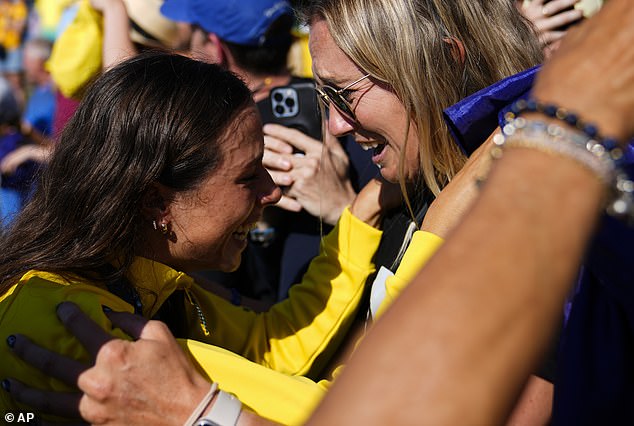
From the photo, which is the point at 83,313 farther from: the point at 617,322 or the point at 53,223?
the point at 617,322

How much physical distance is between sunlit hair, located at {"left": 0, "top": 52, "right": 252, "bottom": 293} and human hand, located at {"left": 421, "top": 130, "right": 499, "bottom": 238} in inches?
25.8

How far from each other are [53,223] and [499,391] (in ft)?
5.15

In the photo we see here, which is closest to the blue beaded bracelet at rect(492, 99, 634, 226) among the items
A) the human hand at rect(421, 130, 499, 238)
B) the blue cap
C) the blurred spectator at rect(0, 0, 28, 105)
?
the human hand at rect(421, 130, 499, 238)

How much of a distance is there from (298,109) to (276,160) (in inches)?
9.4

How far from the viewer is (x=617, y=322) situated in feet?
4.41

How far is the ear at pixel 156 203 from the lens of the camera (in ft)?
7.01

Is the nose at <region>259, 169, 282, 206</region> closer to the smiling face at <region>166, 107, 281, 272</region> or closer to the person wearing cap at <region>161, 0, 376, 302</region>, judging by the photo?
the smiling face at <region>166, 107, 281, 272</region>

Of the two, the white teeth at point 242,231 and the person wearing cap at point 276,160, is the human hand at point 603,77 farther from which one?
the person wearing cap at point 276,160

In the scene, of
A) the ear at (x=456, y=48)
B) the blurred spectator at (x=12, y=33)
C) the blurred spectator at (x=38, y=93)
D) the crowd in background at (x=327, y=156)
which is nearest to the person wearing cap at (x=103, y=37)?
the crowd in background at (x=327, y=156)

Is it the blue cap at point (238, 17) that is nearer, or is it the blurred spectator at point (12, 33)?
the blue cap at point (238, 17)

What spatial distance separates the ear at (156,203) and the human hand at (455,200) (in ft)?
2.35

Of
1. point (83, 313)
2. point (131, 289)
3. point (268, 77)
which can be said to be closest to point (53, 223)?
point (131, 289)

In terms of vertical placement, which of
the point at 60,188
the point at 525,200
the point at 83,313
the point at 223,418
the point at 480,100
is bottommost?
the point at 223,418

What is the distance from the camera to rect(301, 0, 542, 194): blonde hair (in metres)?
2.24
